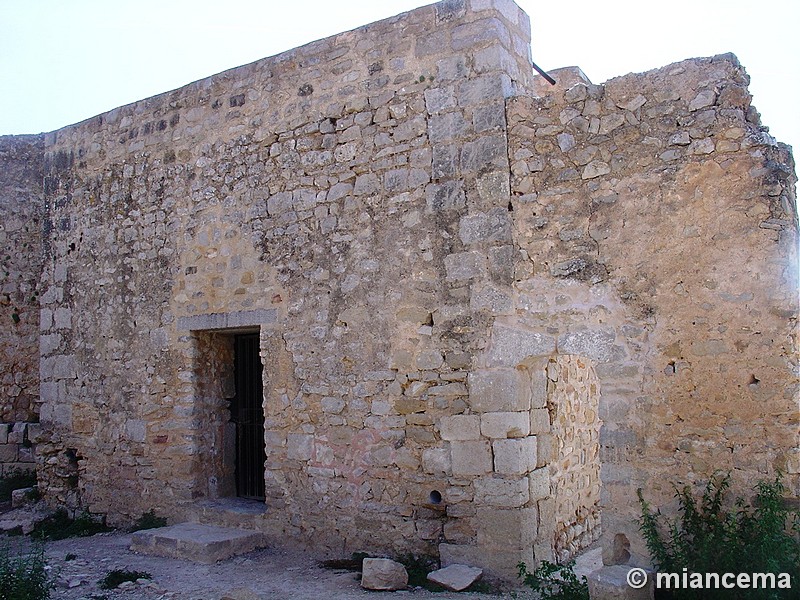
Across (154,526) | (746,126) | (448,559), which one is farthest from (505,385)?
(154,526)

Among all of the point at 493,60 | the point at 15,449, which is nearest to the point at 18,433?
the point at 15,449

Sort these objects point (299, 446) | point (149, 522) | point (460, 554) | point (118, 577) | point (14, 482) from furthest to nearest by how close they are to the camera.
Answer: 1. point (14, 482)
2. point (149, 522)
3. point (299, 446)
4. point (118, 577)
5. point (460, 554)

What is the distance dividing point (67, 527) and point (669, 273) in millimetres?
6427

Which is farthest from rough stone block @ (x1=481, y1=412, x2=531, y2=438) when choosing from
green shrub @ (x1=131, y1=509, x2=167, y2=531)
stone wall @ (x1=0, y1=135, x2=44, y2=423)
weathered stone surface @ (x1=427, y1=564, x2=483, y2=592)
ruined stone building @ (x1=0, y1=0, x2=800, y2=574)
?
stone wall @ (x1=0, y1=135, x2=44, y2=423)

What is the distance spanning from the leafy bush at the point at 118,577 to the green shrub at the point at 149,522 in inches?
54.2

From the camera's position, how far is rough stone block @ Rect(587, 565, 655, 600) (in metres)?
4.27

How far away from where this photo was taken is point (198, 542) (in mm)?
6242

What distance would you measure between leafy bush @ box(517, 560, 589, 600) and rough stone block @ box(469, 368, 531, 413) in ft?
3.51

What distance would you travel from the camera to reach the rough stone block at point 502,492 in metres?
5.27

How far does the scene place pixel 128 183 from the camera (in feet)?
25.8

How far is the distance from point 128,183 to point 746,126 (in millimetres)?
5929

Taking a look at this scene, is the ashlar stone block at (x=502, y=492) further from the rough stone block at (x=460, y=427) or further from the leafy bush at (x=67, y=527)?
the leafy bush at (x=67, y=527)

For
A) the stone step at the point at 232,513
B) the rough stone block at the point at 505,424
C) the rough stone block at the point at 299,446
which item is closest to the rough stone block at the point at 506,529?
the rough stone block at the point at 505,424

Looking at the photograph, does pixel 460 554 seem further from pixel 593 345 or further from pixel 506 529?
pixel 593 345
